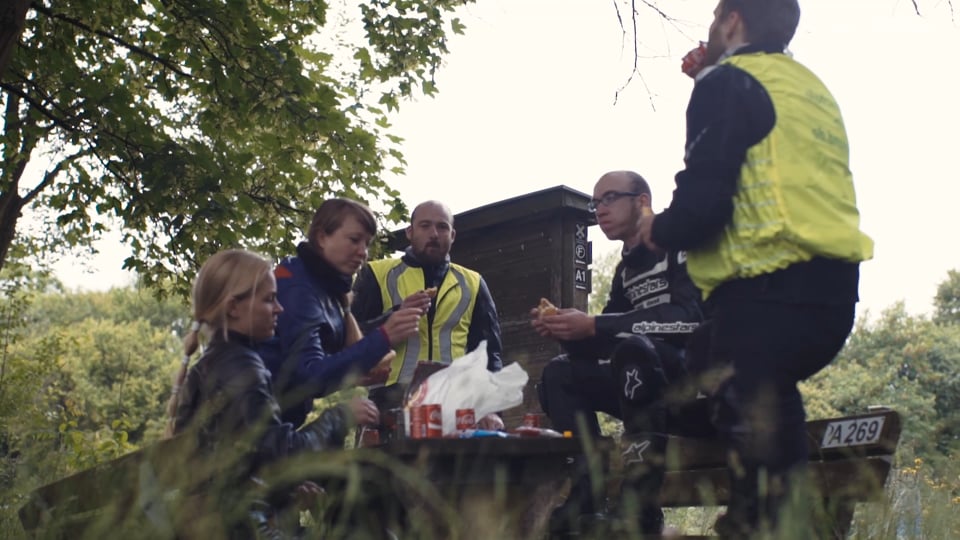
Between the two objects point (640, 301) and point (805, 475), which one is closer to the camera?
point (805, 475)

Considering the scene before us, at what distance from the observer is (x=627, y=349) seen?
3590mm

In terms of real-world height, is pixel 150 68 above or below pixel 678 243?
above

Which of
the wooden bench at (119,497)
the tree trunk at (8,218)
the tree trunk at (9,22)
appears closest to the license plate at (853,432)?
the wooden bench at (119,497)

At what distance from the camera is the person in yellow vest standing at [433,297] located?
5.75m

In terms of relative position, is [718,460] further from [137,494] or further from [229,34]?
[229,34]

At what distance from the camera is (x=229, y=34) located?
360 inches

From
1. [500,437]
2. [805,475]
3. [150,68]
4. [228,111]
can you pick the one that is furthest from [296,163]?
[805,475]

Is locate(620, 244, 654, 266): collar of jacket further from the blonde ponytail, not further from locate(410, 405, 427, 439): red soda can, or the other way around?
the blonde ponytail

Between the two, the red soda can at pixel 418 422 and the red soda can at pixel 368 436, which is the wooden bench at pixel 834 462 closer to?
the red soda can at pixel 418 422

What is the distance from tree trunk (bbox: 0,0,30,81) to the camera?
267 inches

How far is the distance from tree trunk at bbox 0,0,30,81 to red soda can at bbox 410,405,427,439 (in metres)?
4.63

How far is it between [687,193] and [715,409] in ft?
2.03

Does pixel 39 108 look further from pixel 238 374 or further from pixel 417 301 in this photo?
pixel 238 374

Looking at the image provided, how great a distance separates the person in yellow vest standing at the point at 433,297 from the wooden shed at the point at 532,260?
4.07 metres
